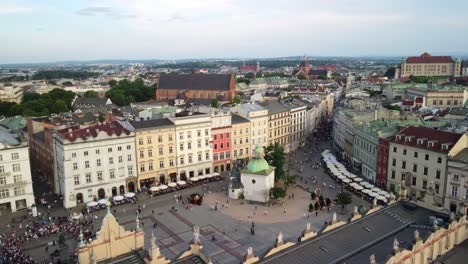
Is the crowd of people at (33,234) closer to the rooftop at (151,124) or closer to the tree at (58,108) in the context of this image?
the rooftop at (151,124)

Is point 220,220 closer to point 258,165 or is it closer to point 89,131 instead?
point 258,165

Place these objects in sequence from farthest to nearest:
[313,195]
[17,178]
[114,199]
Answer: [313,195] < [114,199] < [17,178]

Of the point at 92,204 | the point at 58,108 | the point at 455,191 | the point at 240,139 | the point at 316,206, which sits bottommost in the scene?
the point at 316,206

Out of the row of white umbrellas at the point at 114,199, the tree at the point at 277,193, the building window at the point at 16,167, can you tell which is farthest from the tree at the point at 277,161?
the building window at the point at 16,167

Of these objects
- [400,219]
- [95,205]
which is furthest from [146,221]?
[400,219]

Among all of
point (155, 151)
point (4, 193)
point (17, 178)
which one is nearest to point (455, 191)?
point (155, 151)

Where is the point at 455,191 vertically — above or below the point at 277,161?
below
